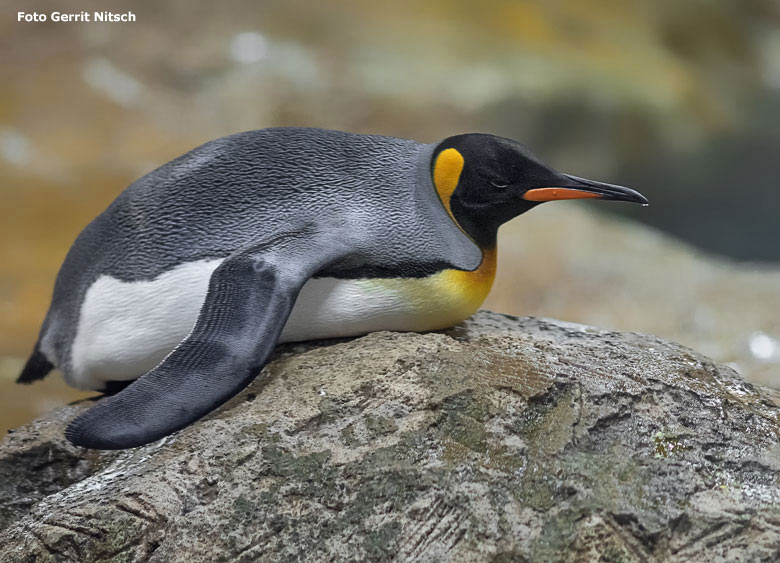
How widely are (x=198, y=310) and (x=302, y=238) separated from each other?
0.23m

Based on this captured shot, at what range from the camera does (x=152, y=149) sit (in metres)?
4.22

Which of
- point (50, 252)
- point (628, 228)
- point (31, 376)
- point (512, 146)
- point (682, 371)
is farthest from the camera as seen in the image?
point (628, 228)

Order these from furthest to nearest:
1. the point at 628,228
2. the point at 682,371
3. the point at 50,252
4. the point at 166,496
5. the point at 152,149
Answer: the point at 628,228 → the point at 152,149 → the point at 50,252 → the point at 682,371 → the point at 166,496

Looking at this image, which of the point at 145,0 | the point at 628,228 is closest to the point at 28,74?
the point at 145,0

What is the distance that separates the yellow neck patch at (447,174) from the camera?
1.59 meters

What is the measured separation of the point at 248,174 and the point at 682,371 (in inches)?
35.0

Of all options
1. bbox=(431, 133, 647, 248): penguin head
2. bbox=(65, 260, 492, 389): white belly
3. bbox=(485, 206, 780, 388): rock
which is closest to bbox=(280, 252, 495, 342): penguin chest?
bbox=(65, 260, 492, 389): white belly

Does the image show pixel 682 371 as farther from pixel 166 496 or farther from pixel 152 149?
pixel 152 149

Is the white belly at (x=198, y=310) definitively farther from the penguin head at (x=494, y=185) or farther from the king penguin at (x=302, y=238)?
the penguin head at (x=494, y=185)

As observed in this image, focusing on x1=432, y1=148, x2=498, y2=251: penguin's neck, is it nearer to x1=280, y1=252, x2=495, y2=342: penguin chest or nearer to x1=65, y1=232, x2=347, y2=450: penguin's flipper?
x1=280, y1=252, x2=495, y2=342: penguin chest

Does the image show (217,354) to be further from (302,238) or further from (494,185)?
(494,185)

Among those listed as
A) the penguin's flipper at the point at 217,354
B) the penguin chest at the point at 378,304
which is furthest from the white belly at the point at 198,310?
the penguin's flipper at the point at 217,354

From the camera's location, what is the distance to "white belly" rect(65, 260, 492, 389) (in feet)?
4.87

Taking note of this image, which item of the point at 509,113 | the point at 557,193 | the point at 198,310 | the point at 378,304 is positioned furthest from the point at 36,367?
the point at 509,113
